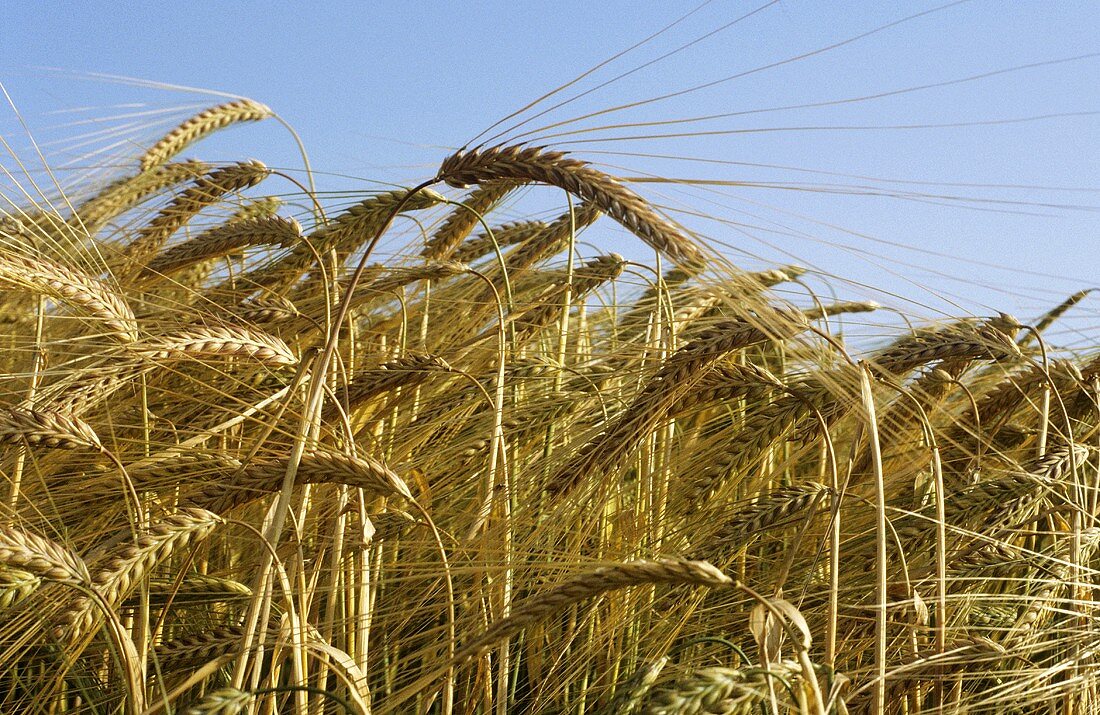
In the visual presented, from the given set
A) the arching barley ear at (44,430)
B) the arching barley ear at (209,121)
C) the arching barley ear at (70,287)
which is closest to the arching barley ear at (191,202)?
the arching barley ear at (209,121)

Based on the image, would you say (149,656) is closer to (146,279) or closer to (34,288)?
(34,288)

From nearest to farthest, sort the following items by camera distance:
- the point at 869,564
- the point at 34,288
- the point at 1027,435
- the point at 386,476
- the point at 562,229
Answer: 1. the point at 386,476
2. the point at 34,288
3. the point at 869,564
4. the point at 1027,435
5. the point at 562,229

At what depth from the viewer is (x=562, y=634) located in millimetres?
2289

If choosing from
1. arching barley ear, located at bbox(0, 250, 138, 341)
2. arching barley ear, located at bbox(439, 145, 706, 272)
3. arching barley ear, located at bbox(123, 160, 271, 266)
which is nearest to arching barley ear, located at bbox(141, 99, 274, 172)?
arching barley ear, located at bbox(123, 160, 271, 266)

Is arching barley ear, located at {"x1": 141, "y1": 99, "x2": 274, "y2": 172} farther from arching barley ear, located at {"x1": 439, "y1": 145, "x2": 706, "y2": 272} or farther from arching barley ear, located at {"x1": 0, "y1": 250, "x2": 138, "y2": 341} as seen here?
arching barley ear, located at {"x1": 439, "y1": 145, "x2": 706, "y2": 272}

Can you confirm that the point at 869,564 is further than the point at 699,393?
Yes

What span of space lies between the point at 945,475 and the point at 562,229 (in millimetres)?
1378

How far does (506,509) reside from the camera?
2.24 m

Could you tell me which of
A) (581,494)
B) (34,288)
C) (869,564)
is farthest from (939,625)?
(34,288)

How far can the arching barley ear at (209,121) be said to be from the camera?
12.0 ft

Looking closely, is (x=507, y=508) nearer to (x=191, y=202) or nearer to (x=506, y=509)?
(x=506, y=509)

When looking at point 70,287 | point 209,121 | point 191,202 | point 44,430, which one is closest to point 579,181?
point 44,430

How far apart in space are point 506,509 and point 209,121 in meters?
2.25

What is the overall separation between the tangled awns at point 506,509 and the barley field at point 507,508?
1 cm
